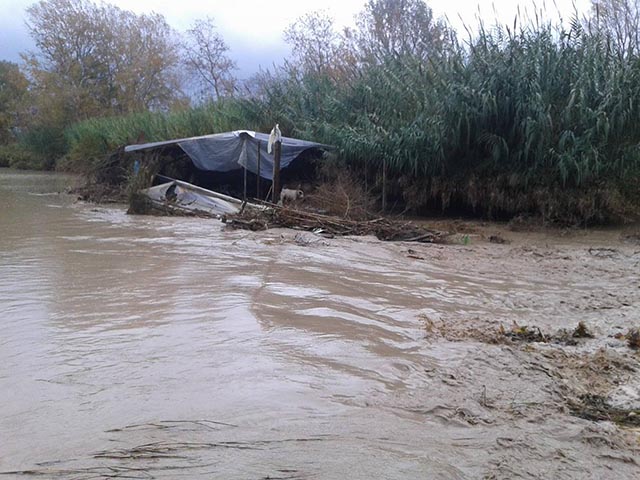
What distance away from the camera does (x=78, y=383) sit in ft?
11.5

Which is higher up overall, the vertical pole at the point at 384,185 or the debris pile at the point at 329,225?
the vertical pole at the point at 384,185

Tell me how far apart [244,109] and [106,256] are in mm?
11463

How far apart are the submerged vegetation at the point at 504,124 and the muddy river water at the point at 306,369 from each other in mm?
4359

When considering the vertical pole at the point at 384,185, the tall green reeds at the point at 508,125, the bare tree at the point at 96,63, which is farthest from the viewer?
the bare tree at the point at 96,63

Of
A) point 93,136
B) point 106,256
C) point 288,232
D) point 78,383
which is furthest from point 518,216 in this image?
point 93,136

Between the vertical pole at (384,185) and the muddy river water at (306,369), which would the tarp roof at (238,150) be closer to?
the vertical pole at (384,185)

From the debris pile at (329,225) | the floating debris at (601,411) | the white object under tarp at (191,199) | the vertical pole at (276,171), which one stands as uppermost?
the vertical pole at (276,171)

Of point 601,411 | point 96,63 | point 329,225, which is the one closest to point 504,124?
point 329,225

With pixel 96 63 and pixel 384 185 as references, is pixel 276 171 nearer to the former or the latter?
pixel 384 185

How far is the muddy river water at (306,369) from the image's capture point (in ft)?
8.92

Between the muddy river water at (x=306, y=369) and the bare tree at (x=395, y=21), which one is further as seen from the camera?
the bare tree at (x=395, y=21)

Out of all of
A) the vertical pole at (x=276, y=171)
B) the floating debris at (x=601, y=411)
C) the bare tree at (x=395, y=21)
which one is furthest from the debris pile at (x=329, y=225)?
the bare tree at (x=395, y=21)

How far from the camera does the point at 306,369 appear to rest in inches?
150

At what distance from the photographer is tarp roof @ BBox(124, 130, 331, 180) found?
14461 mm
